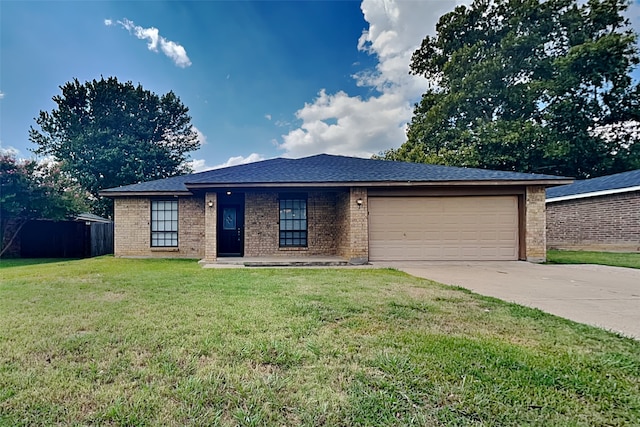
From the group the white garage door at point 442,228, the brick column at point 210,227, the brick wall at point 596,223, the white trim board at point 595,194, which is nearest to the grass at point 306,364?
the brick column at point 210,227

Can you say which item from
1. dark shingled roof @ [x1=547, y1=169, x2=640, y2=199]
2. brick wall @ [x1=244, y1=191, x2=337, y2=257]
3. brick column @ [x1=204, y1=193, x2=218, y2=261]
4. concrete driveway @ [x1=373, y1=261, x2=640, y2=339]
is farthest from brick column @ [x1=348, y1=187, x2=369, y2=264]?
dark shingled roof @ [x1=547, y1=169, x2=640, y2=199]

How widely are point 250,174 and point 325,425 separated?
9216 mm

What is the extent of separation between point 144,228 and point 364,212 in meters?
7.72

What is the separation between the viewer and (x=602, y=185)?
13.7 metres

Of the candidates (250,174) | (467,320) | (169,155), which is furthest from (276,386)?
(169,155)

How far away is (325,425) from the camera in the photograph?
1876 mm

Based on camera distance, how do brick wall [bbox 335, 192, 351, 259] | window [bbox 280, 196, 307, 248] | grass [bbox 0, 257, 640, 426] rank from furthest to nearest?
window [bbox 280, 196, 307, 248] < brick wall [bbox 335, 192, 351, 259] < grass [bbox 0, 257, 640, 426]

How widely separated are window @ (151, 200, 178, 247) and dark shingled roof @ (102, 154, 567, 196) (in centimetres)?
69

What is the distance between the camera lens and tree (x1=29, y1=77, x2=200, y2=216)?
71.1ft

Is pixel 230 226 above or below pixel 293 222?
below

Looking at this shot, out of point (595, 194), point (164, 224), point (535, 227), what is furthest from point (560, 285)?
point (164, 224)

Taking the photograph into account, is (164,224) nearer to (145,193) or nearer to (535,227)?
(145,193)

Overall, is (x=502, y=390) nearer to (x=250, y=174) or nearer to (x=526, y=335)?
(x=526, y=335)

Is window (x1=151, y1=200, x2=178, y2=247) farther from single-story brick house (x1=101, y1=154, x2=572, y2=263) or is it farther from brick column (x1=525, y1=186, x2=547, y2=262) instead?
brick column (x1=525, y1=186, x2=547, y2=262)
